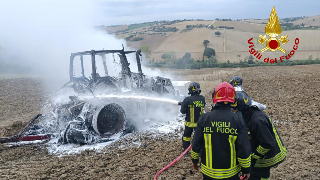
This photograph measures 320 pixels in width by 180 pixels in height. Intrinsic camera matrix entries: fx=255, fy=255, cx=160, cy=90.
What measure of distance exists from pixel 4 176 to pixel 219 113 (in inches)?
154

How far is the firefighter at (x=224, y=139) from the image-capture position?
99.9 inches

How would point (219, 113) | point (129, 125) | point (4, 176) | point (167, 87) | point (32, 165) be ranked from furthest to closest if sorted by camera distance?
point (167, 87) → point (129, 125) → point (32, 165) → point (4, 176) → point (219, 113)

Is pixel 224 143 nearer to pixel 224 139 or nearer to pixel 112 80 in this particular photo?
pixel 224 139

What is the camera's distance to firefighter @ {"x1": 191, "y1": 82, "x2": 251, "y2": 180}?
8.32 feet

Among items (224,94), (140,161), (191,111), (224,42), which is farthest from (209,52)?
(224,94)

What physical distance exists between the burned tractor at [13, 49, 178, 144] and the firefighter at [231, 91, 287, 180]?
145 inches

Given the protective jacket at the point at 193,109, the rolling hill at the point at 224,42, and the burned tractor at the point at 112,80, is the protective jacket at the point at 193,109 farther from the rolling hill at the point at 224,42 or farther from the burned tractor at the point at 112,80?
the rolling hill at the point at 224,42

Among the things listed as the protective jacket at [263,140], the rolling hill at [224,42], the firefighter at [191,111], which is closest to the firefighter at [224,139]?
the protective jacket at [263,140]

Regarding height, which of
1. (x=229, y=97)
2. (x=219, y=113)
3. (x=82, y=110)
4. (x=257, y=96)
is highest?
(x=229, y=97)

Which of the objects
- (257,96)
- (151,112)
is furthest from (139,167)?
(257,96)

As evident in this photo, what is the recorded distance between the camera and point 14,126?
7.59 metres

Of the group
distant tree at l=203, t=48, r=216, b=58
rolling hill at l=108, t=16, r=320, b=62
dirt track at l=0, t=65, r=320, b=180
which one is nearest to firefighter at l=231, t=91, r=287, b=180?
dirt track at l=0, t=65, r=320, b=180

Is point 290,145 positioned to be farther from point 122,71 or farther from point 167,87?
point 122,71

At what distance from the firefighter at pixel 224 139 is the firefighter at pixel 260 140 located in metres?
0.29
